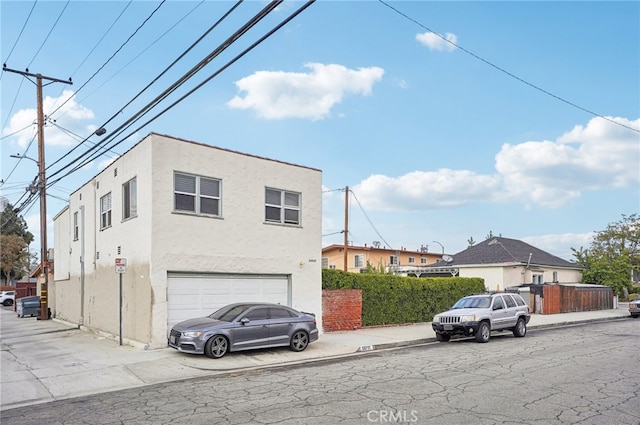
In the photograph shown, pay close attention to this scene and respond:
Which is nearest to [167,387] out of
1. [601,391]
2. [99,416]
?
[99,416]

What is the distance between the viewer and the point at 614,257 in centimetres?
4872

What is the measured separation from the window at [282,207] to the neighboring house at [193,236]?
0.12ft

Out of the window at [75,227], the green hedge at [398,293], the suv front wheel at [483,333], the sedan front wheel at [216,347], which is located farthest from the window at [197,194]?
the window at [75,227]

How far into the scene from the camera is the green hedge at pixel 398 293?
69.3 ft

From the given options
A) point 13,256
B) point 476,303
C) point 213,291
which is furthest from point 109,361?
point 13,256

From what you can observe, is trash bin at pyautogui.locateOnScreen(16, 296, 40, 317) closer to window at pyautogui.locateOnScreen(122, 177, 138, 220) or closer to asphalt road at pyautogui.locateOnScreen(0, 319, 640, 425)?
window at pyautogui.locateOnScreen(122, 177, 138, 220)

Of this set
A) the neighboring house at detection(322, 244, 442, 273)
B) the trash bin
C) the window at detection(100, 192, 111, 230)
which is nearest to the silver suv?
the window at detection(100, 192, 111, 230)

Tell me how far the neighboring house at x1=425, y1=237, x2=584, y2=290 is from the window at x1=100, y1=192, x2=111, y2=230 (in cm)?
2303

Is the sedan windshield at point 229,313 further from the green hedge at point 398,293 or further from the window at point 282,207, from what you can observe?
the green hedge at point 398,293

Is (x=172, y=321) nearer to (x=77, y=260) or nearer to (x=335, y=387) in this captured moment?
(x=335, y=387)

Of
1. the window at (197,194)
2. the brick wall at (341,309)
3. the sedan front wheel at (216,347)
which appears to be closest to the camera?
the sedan front wheel at (216,347)

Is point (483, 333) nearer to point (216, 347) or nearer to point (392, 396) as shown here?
point (216, 347)

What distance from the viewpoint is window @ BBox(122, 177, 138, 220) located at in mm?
17281

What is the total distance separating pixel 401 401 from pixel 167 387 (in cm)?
479
